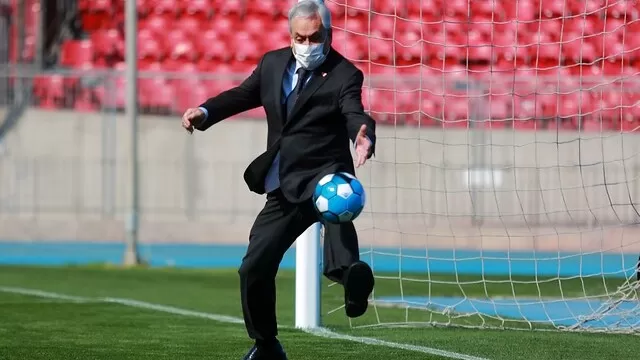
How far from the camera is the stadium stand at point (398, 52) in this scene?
18.7m

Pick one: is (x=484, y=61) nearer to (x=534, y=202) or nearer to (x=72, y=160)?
(x=534, y=202)

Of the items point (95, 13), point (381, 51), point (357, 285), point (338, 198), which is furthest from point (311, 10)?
point (95, 13)

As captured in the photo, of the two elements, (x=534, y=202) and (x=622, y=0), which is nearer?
(x=622, y=0)

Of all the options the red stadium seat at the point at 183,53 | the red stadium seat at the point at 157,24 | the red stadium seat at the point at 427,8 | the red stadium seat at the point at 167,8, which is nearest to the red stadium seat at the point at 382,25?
the red stadium seat at the point at 427,8

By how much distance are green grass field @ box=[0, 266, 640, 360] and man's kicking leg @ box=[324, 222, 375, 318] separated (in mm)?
1141

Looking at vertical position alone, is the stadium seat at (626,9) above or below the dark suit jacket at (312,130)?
above

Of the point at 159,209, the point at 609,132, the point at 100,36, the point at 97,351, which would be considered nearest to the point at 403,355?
the point at 97,351

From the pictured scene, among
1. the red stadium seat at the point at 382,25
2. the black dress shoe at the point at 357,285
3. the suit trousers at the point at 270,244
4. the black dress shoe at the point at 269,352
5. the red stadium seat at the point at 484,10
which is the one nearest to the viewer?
the black dress shoe at the point at 357,285

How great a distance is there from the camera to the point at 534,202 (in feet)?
63.5

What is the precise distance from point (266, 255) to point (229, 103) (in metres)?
0.79

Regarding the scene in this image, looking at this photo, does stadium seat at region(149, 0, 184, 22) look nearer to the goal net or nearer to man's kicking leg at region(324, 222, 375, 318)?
the goal net

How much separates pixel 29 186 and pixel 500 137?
6.88 metres

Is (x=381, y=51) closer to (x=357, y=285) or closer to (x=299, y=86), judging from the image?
(x=299, y=86)

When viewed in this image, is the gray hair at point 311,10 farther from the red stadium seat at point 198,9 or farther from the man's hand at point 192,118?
the red stadium seat at point 198,9
